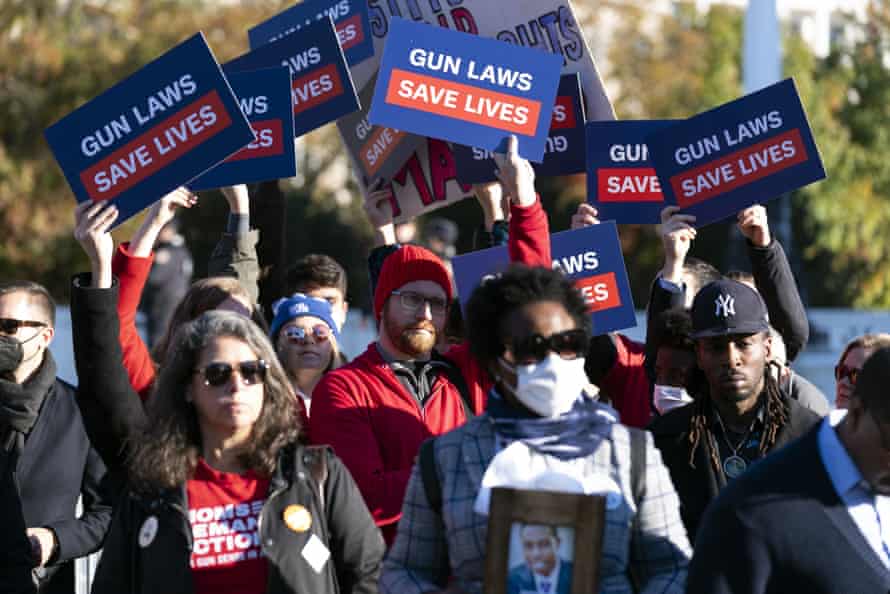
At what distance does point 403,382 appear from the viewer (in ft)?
18.7

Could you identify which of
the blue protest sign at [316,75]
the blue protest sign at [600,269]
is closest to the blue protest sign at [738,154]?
the blue protest sign at [600,269]

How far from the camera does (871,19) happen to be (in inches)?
1512

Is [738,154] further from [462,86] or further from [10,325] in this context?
[10,325]

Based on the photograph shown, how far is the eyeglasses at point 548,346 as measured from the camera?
13.9ft

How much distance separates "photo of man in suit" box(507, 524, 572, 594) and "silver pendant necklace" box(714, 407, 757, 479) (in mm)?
1345

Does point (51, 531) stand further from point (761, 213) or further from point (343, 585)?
point (761, 213)

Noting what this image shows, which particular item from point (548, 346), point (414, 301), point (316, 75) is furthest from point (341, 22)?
point (548, 346)

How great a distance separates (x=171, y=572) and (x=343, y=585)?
50 centimetres

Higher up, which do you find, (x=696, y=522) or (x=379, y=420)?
(x=379, y=420)

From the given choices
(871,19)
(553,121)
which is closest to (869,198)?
(871,19)

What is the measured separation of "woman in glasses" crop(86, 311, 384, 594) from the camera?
4.61 m

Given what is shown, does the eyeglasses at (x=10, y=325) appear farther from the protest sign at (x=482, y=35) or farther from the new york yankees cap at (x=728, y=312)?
the new york yankees cap at (x=728, y=312)

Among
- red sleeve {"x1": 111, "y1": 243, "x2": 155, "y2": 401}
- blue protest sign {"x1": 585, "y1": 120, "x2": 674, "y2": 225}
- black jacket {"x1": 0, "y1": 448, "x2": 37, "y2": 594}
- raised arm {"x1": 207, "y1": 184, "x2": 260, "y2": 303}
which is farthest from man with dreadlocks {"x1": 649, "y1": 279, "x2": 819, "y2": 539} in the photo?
raised arm {"x1": 207, "y1": 184, "x2": 260, "y2": 303}

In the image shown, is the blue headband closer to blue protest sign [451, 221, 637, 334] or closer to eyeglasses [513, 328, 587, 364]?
blue protest sign [451, 221, 637, 334]
